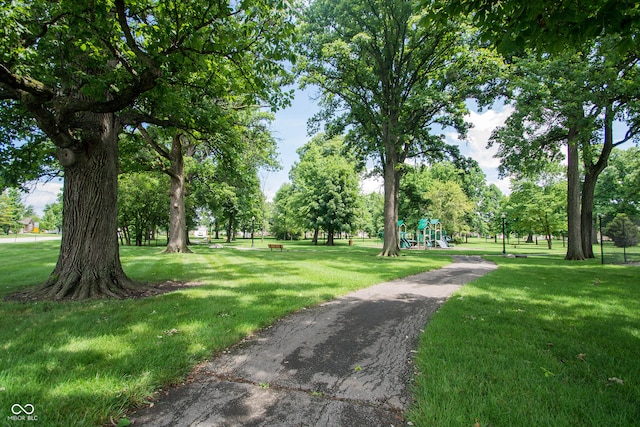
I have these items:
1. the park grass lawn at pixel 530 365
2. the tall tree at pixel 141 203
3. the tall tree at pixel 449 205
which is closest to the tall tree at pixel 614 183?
the tall tree at pixel 449 205

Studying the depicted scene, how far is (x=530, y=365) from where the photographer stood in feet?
11.2

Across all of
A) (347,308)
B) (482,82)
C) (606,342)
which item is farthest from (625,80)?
(347,308)

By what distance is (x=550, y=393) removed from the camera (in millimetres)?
2811

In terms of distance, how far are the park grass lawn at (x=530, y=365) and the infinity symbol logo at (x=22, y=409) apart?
299cm

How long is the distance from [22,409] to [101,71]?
728 cm

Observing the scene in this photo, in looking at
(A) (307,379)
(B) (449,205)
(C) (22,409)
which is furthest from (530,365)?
(B) (449,205)

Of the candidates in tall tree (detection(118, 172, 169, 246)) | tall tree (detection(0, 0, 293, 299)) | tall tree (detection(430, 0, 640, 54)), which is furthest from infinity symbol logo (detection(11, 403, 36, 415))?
tall tree (detection(118, 172, 169, 246))

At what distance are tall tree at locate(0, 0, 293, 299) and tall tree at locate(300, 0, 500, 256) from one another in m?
11.8

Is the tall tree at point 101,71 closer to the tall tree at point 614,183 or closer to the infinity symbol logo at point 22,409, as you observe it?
the infinity symbol logo at point 22,409

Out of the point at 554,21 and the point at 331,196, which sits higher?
the point at 331,196

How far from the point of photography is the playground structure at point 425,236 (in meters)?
37.0

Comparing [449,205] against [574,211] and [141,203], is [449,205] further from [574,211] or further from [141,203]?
[141,203]

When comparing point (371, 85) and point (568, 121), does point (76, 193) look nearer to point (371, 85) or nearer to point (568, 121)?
point (371, 85)

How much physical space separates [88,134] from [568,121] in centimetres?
2012
